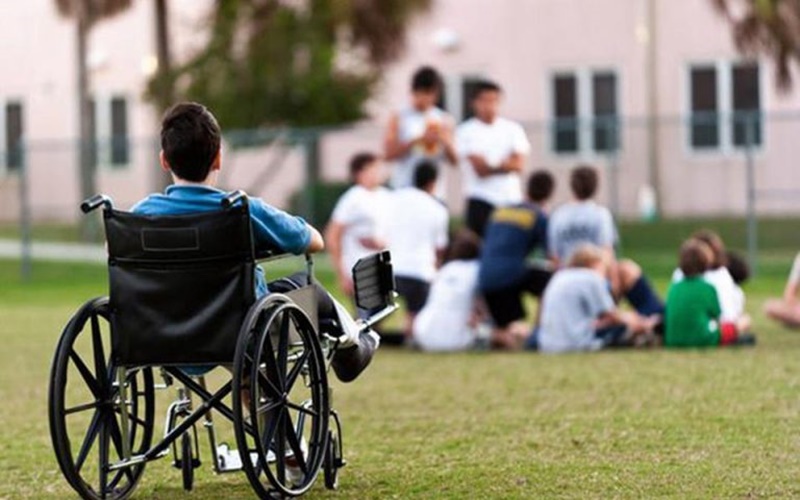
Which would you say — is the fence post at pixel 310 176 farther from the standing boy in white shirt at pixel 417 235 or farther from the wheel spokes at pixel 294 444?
the wheel spokes at pixel 294 444

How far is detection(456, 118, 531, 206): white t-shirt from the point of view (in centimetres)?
1739

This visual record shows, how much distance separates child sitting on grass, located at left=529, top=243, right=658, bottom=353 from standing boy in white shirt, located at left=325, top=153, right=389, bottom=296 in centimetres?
181

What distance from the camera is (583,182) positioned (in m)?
16.1

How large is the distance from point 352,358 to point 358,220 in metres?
8.61

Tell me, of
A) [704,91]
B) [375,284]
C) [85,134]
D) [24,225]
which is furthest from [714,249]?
[85,134]

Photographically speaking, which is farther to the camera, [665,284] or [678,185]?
[678,185]

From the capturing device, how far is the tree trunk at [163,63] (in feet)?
112

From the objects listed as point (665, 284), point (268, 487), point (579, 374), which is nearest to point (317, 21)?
point (665, 284)

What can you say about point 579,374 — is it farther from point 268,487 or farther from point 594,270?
point 268,487

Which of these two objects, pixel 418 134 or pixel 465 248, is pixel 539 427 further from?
pixel 418 134

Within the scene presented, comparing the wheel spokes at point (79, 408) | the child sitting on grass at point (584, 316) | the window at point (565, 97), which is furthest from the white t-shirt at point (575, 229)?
the window at point (565, 97)

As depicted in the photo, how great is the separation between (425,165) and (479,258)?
0.88 metres

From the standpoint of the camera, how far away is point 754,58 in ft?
115

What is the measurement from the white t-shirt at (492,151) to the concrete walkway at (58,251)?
1292 centimetres
